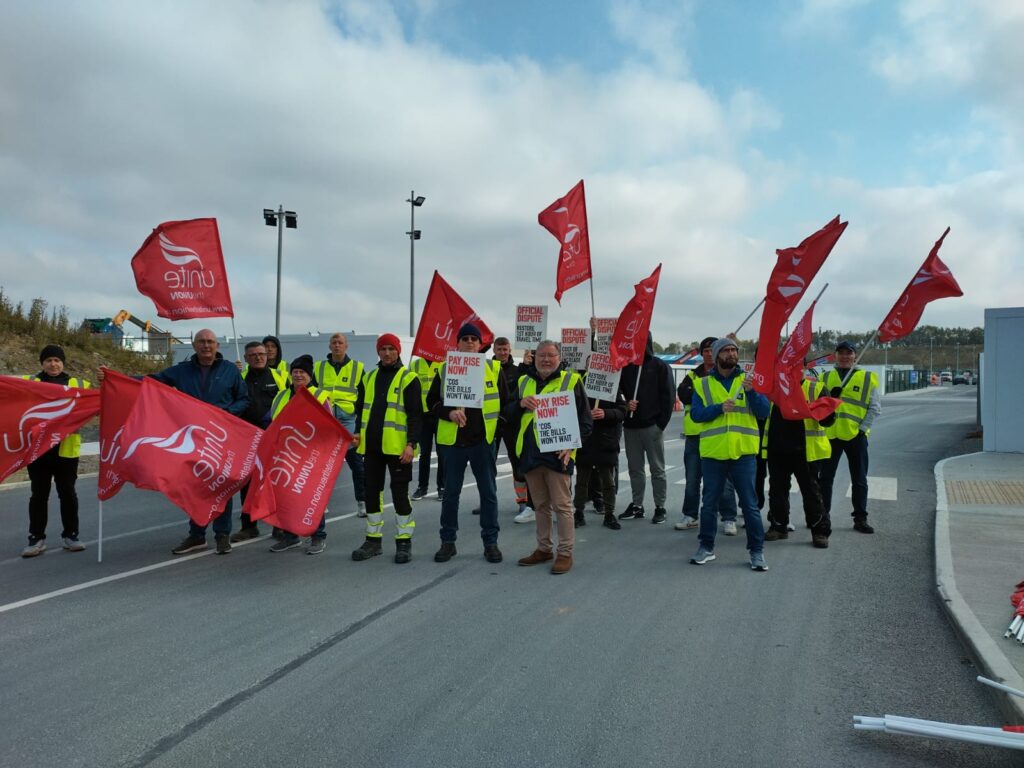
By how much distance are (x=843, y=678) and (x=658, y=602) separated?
1.56 m

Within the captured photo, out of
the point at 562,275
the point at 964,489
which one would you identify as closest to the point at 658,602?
the point at 562,275

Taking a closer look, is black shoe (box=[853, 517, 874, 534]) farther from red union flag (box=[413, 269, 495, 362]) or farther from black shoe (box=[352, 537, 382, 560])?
black shoe (box=[352, 537, 382, 560])

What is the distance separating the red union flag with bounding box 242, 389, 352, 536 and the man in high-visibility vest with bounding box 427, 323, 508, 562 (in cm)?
95

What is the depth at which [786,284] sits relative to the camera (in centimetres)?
688

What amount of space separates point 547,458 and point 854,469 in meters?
3.89

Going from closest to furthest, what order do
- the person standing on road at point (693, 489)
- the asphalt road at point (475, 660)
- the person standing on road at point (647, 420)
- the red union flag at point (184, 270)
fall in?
the asphalt road at point (475, 660) → the person standing on road at point (693, 489) → the red union flag at point (184, 270) → the person standing on road at point (647, 420)

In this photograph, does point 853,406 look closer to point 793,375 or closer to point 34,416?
point 793,375

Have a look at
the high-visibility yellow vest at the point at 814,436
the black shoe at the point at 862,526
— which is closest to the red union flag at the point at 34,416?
the high-visibility yellow vest at the point at 814,436

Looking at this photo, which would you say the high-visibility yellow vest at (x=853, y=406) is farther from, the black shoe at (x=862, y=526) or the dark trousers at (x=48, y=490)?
the dark trousers at (x=48, y=490)

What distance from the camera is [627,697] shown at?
3.76 m

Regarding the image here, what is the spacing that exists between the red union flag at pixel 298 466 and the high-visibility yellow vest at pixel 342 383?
5.95ft

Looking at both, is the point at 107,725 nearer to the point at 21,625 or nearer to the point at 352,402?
the point at 21,625

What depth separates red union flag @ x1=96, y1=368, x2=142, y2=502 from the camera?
6.44 m

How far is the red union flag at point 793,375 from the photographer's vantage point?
6973 millimetres
